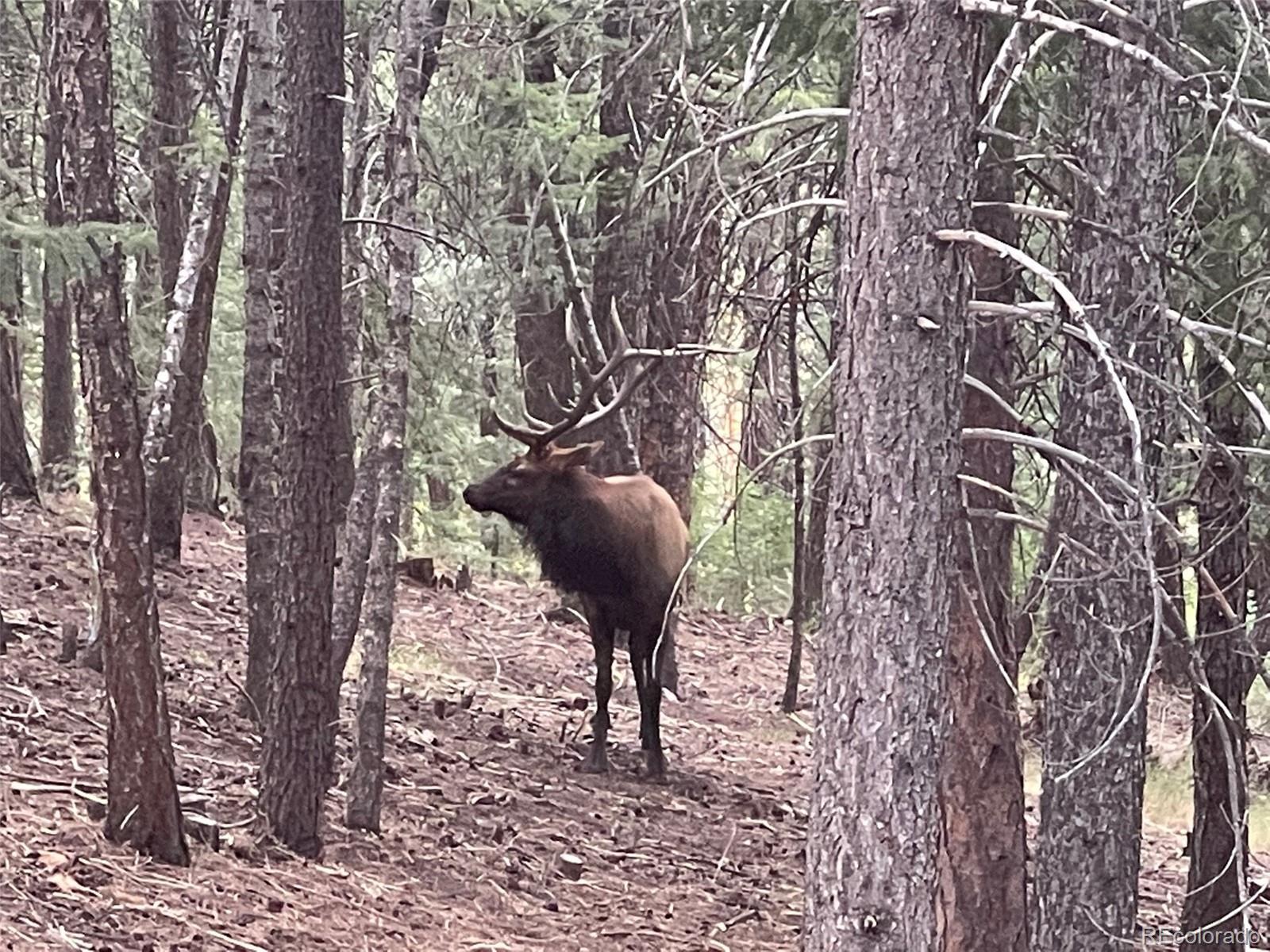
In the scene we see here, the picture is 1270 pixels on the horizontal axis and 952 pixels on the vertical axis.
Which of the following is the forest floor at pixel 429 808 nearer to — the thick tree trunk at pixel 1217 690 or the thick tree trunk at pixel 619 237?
the thick tree trunk at pixel 1217 690

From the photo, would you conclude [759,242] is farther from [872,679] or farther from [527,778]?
[872,679]

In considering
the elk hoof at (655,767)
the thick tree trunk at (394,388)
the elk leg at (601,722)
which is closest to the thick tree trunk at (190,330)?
the thick tree trunk at (394,388)

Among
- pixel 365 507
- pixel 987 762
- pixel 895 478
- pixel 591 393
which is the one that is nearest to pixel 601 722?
pixel 591 393

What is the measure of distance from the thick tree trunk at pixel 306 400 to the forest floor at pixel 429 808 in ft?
1.43

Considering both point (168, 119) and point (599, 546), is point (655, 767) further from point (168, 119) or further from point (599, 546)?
point (168, 119)

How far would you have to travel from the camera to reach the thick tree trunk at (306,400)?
7875 millimetres

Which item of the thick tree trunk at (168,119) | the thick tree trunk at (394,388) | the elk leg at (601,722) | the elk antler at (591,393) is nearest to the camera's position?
the thick tree trunk at (394,388)

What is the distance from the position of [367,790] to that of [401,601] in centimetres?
691

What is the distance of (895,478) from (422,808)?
5904 millimetres

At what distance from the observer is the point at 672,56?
934cm

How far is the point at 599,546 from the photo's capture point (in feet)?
40.1

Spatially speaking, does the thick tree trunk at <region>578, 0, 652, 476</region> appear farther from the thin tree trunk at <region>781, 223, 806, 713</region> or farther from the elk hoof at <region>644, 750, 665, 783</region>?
the elk hoof at <region>644, 750, 665, 783</region>

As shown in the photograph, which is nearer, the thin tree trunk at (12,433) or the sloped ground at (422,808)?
the sloped ground at (422,808)

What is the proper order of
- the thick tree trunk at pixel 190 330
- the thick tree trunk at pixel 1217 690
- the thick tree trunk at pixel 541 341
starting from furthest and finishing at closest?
the thick tree trunk at pixel 541 341 → the thick tree trunk at pixel 190 330 → the thick tree trunk at pixel 1217 690
